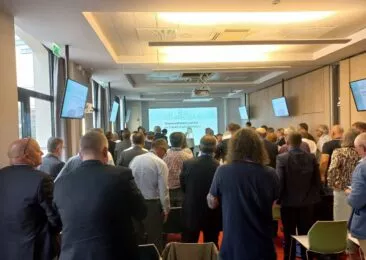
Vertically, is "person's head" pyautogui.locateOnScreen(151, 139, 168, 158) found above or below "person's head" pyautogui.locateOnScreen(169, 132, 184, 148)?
below

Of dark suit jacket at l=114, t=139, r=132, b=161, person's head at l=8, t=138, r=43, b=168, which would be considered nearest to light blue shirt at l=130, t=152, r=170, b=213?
person's head at l=8, t=138, r=43, b=168

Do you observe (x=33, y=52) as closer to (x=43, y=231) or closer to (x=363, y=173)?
(x=43, y=231)

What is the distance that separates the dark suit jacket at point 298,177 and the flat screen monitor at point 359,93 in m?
3.17

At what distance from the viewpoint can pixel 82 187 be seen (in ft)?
6.85

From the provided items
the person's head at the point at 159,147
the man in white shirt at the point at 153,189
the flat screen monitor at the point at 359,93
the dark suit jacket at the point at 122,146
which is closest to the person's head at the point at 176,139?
the person's head at the point at 159,147

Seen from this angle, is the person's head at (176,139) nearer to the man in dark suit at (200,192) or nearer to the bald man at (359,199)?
the man in dark suit at (200,192)

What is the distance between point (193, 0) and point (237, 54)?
12.8 feet

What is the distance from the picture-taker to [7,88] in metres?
3.68

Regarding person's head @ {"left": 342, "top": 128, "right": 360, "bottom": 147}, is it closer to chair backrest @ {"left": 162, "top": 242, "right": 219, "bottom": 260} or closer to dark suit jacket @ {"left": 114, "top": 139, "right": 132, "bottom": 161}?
chair backrest @ {"left": 162, "top": 242, "right": 219, "bottom": 260}

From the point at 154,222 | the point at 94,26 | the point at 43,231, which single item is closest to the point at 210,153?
the point at 154,222

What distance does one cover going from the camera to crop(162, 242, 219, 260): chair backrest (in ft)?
8.73

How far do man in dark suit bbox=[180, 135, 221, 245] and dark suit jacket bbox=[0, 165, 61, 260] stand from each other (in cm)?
148

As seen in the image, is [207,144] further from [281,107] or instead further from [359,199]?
[281,107]

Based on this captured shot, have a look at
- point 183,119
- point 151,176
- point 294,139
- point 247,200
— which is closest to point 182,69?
point 151,176
